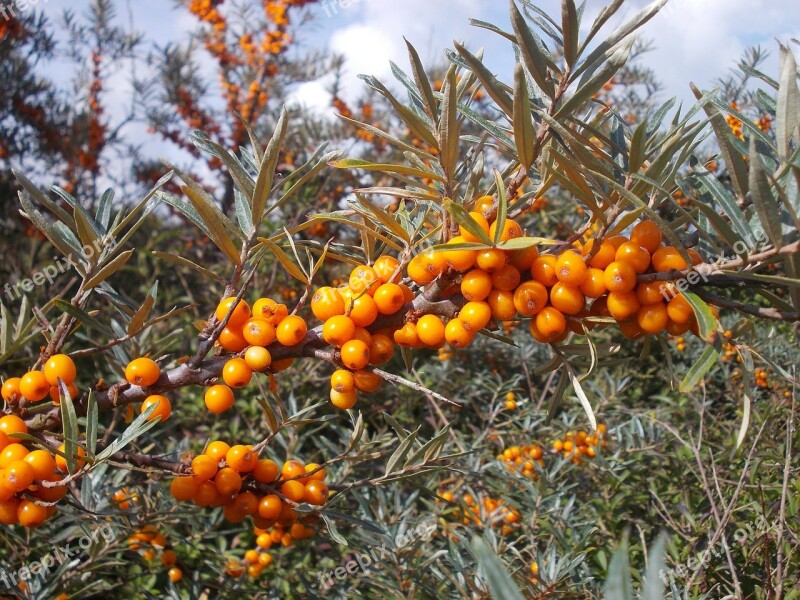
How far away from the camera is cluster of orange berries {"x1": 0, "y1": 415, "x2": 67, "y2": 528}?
0.78 meters

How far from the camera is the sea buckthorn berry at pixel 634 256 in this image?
66 cm

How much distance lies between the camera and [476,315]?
686 mm

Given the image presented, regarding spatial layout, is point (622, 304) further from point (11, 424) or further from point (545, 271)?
point (11, 424)

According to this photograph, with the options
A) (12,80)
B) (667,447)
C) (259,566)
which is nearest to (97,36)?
(12,80)

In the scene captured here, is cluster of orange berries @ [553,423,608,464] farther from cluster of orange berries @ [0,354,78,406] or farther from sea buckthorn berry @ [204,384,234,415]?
cluster of orange berries @ [0,354,78,406]

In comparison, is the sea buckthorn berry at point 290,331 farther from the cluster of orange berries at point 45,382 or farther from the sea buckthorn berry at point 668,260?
the sea buckthorn berry at point 668,260

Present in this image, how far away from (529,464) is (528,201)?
49.5 inches

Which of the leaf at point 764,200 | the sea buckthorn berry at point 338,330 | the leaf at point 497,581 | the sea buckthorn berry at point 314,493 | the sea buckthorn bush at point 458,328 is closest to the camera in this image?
the leaf at point 497,581

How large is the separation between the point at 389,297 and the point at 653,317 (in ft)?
1.05

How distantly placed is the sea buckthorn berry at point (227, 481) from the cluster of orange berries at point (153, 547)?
76cm

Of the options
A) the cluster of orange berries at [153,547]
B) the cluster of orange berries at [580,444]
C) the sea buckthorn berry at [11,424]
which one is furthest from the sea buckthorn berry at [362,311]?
the cluster of orange berries at [580,444]

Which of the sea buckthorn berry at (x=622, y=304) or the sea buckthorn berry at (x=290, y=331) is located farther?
the sea buckthorn berry at (x=290, y=331)

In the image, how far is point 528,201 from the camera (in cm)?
76

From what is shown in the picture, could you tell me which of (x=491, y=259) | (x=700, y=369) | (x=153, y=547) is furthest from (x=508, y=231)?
(x=153, y=547)
